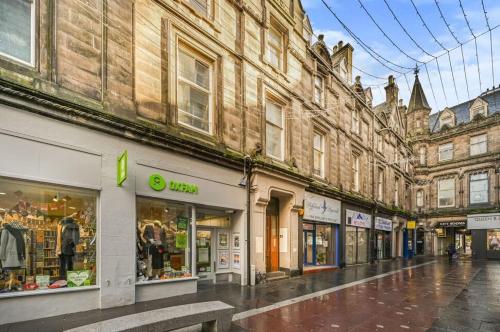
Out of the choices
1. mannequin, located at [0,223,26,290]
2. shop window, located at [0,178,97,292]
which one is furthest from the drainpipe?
mannequin, located at [0,223,26,290]

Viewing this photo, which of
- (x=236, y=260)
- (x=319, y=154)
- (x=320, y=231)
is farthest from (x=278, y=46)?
(x=320, y=231)

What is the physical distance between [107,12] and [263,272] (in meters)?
9.46

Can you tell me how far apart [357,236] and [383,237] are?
6.17 metres

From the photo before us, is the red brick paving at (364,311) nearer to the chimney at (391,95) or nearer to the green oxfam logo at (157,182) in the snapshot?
the green oxfam logo at (157,182)

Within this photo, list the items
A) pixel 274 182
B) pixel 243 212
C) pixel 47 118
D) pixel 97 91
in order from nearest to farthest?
pixel 47 118, pixel 97 91, pixel 243 212, pixel 274 182

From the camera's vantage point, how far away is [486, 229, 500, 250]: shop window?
28130 millimetres

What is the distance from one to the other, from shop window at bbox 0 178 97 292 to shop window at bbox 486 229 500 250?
1351 inches

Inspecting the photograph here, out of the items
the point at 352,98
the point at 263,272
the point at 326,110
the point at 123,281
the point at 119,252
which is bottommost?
the point at 263,272

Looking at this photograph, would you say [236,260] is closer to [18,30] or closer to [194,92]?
[194,92]

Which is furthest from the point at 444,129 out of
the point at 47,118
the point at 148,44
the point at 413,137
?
the point at 47,118

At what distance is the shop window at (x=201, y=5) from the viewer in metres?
9.91

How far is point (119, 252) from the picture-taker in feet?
23.3

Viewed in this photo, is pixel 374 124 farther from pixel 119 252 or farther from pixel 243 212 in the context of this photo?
pixel 119 252

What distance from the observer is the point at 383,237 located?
78.8ft
